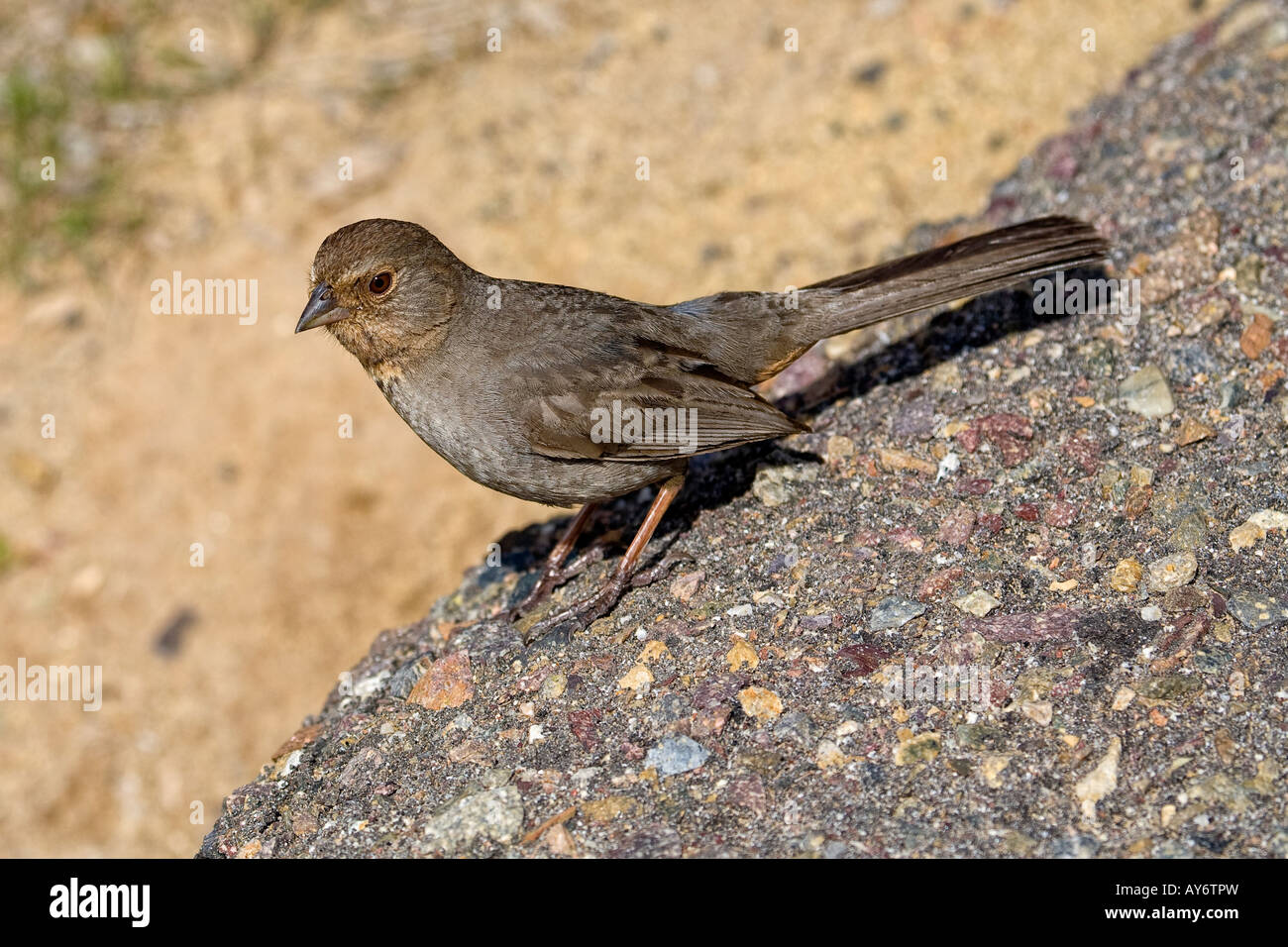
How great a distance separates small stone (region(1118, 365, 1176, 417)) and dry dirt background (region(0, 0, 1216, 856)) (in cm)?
256

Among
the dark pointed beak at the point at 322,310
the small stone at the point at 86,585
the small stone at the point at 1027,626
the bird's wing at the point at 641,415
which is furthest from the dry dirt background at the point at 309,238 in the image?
the small stone at the point at 1027,626

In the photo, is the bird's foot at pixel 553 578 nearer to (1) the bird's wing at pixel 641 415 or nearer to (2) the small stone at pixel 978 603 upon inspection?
(1) the bird's wing at pixel 641 415

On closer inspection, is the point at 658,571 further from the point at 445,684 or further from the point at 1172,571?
the point at 1172,571

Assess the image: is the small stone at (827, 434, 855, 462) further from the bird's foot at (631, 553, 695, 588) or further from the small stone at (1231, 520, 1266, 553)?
the small stone at (1231, 520, 1266, 553)

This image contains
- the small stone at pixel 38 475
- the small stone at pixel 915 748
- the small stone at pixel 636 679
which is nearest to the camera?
the small stone at pixel 915 748

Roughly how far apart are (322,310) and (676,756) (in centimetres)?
230

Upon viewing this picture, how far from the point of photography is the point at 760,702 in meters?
4.12

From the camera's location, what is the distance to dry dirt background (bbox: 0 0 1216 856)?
760 cm

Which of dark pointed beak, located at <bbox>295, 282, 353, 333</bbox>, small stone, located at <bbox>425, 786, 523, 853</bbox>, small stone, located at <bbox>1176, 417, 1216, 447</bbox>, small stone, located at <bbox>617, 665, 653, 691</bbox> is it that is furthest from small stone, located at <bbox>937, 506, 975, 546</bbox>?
dark pointed beak, located at <bbox>295, 282, 353, 333</bbox>

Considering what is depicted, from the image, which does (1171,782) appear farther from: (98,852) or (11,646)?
(11,646)

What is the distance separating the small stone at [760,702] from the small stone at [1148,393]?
1993 mm

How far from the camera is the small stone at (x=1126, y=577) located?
418 centimetres

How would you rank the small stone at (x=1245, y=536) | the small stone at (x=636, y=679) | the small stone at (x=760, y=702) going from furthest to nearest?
the small stone at (x=636, y=679), the small stone at (x=1245, y=536), the small stone at (x=760, y=702)
